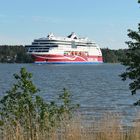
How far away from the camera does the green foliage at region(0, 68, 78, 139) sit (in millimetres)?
9360

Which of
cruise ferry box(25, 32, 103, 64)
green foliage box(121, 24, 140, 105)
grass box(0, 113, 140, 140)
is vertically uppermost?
cruise ferry box(25, 32, 103, 64)

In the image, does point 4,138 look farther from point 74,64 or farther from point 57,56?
point 74,64

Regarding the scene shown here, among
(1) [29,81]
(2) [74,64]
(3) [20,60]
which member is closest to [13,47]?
(3) [20,60]

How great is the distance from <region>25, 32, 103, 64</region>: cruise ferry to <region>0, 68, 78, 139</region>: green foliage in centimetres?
10384

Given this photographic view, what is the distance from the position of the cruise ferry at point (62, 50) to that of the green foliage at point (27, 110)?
103836 mm

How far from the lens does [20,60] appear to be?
510 feet

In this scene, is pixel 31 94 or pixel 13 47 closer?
pixel 31 94

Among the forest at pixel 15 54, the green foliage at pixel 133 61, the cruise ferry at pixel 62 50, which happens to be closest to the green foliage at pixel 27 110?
the green foliage at pixel 133 61

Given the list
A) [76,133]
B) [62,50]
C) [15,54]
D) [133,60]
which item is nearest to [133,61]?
[133,60]

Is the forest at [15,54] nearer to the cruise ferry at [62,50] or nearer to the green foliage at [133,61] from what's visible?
the cruise ferry at [62,50]

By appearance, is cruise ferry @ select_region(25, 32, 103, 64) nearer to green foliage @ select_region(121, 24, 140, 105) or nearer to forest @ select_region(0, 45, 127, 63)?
forest @ select_region(0, 45, 127, 63)

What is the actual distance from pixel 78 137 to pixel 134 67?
1957 millimetres

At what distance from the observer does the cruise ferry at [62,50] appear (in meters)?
116

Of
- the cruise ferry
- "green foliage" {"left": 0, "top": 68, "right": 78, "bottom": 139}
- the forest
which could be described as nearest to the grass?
"green foliage" {"left": 0, "top": 68, "right": 78, "bottom": 139}
